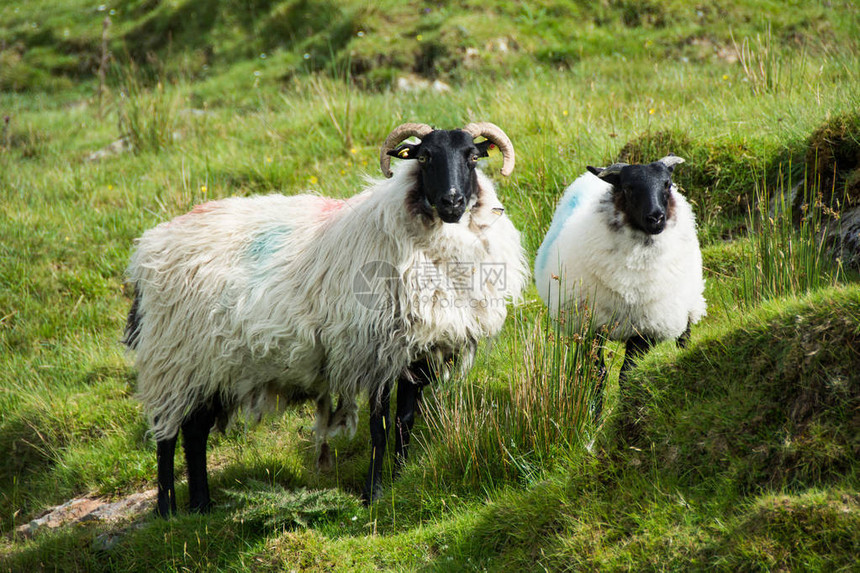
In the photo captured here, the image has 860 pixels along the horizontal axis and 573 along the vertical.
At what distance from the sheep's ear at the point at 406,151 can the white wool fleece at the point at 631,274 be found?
121 centimetres

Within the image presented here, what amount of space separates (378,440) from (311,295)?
1074 mm

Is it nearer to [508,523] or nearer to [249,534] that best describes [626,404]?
[508,523]

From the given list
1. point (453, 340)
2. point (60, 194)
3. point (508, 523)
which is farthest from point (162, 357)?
point (60, 194)

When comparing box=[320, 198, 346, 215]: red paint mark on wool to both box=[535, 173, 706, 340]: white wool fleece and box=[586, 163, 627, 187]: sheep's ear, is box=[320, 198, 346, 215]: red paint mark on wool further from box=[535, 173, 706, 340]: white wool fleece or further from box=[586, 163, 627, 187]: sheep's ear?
box=[586, 163, 627, 187]: sheep's ear

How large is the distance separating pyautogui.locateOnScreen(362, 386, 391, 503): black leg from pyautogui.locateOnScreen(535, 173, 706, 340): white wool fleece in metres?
1.30

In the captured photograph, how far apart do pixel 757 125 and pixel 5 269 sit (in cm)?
812

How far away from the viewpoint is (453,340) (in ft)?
16.9

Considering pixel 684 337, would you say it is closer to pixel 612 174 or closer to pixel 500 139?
pixel 612 174

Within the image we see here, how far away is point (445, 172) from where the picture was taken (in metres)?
4.95

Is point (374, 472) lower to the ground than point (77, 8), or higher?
Result: lower

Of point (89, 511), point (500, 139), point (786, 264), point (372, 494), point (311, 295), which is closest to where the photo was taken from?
A: point (786, 264)

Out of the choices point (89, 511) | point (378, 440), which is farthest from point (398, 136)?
point (89, 511)

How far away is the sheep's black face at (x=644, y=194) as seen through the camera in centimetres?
489

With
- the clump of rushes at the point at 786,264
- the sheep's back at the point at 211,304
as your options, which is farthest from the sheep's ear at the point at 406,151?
the clump of rushes at the point at 786,264
